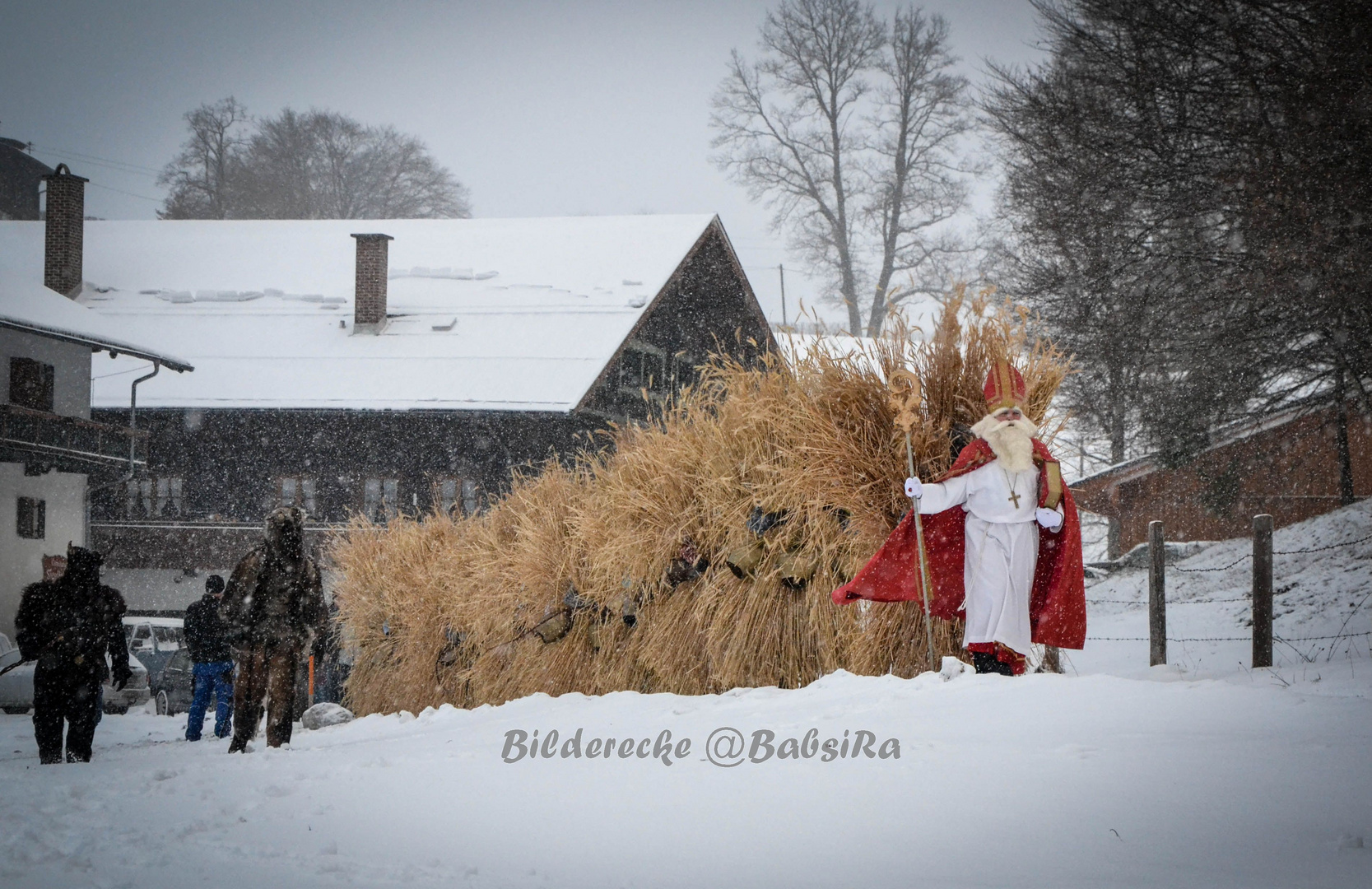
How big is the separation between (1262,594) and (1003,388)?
9.71 feet

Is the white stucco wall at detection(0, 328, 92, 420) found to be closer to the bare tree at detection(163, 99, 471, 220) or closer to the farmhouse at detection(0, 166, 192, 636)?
the farmhouse at detection(0, 166, 192, 636)

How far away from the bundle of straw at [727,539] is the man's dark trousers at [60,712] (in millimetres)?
2822

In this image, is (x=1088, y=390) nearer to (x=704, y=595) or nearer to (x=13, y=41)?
(x=704, y=595)

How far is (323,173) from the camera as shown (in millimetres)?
34000

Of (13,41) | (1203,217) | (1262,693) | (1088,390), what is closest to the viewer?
(1262,693)

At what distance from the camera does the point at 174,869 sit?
3.56m

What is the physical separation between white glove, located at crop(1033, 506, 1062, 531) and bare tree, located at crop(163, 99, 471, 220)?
30.5 meters

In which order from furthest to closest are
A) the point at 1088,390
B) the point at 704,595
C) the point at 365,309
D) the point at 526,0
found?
the point at 526,0, the point at 365,309, the point at 1088,390, the point at 704,595

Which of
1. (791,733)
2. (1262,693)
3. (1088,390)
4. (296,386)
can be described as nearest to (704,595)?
(791,733)

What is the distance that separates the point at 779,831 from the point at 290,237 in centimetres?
2607

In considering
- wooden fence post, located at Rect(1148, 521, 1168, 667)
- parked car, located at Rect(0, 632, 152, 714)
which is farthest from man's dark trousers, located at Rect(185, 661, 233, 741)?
wooden fence post, located at Rect(1148, 521, 1168, 667)

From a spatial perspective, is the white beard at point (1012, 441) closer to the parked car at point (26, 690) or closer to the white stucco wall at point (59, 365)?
the parked car at point (26, 690)

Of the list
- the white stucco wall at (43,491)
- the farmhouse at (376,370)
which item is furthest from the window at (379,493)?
the white stucco wall at (43,491)

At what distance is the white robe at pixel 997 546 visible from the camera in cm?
526
